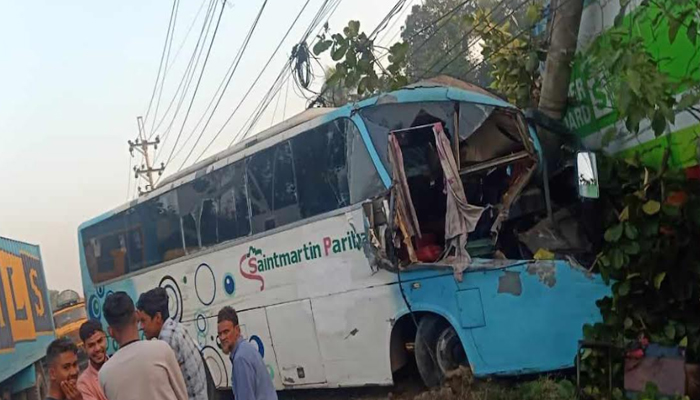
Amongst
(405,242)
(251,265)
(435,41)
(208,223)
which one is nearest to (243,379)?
(405,242)

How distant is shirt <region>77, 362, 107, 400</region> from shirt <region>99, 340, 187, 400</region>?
0.29 metres

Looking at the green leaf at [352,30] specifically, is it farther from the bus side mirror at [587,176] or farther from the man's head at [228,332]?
the man's head at [228,332]

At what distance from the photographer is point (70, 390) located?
4484 millimetres

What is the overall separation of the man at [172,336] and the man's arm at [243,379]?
0.22 meters

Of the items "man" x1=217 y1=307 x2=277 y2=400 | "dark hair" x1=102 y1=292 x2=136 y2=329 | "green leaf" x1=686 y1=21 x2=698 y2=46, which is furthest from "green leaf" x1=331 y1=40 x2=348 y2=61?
"dark hair" x1=102 y1=292 x2=136 y2=329

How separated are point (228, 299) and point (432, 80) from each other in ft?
13.2

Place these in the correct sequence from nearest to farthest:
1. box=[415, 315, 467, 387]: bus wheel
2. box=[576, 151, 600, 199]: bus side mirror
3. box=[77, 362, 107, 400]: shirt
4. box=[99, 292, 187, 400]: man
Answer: box=[99, 292, 187, 400]: man → box=[77, 362, 107, 400]: shirt → box=[576, 151, 600, 199]: bus side mirror → box=[415, 315, 467, 387]: bus wheel

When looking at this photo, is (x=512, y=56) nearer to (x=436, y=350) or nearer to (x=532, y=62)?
(x=532, y=62)

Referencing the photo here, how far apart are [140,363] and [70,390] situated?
49 centimetres

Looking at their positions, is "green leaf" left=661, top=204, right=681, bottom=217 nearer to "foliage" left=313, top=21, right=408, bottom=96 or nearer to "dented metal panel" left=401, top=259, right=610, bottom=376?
"dented metal panel" left=401, top=259, right=610, bottom=376

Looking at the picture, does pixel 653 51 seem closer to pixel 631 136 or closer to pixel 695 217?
pixel 631 136

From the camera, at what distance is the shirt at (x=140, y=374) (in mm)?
4270

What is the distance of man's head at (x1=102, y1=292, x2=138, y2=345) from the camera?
4.55m

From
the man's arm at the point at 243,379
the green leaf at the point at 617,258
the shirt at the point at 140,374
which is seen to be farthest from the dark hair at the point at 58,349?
the green leaf at the point at 617,258
